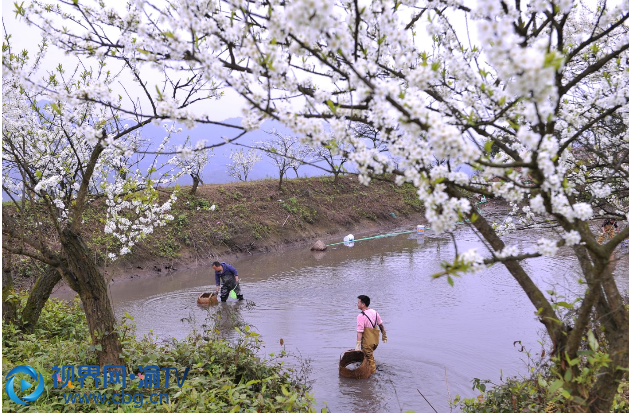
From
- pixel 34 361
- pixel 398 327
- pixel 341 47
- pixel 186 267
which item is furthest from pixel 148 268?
pixel 341 47

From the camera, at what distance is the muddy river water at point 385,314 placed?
610 cm

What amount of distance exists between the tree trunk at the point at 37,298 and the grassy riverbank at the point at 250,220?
5651mm

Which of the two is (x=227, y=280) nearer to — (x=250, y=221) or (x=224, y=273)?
(x=224, y=273)

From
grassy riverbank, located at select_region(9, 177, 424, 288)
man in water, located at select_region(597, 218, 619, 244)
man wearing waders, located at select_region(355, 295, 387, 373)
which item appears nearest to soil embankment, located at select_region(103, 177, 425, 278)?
grassy riverbank, located at select_region(9, 177, 424, 288)

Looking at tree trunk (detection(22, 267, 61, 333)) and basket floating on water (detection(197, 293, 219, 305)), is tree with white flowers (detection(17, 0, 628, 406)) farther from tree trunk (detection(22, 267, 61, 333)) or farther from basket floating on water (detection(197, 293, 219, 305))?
basket floating on water (detection(197, 293, 219, 305))

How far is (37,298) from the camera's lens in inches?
246

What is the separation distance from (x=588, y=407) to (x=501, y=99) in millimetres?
1916

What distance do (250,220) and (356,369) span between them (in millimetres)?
13860

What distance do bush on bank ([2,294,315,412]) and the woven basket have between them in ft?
3.59

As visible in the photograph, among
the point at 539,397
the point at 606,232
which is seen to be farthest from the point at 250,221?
the point at 539,397

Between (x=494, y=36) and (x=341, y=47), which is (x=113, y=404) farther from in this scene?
(x=494, y=36)

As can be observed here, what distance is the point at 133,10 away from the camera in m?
3.34

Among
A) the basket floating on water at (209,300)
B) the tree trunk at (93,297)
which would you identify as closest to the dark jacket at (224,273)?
the basket floating on water at (209,300)

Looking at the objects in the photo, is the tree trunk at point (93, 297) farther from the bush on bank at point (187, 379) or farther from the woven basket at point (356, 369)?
the woven basket at point (356, 369)
